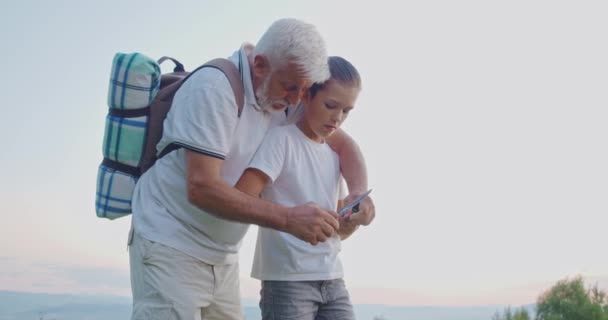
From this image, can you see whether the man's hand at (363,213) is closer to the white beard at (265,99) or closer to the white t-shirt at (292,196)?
the white t-shirt at (292,196)

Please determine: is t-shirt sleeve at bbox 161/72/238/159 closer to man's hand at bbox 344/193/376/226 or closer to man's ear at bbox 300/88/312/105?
man's ear at bbox 300/88/312/105

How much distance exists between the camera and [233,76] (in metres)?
3.52

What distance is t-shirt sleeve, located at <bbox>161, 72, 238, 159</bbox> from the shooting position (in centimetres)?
338

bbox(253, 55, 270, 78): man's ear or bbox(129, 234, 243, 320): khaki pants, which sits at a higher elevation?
bbox(253, 55, 270, 78): man's ear

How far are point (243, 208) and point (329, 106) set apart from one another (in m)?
0.85

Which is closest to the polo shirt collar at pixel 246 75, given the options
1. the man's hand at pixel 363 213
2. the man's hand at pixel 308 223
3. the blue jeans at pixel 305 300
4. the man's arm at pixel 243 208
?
the man's arm at pixel 243 208

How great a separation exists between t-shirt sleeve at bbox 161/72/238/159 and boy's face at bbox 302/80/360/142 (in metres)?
0.60

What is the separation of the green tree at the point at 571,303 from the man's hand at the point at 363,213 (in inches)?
1435

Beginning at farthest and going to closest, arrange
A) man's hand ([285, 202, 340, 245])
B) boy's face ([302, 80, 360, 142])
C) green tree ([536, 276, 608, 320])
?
green tree ([536, 276, 608, 320]) < boy's face ([302, 80, 360, 142]) < man's hand ([285, 202, 340, 245])

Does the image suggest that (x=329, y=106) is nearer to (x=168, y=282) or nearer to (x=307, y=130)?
(x=307, y=130)

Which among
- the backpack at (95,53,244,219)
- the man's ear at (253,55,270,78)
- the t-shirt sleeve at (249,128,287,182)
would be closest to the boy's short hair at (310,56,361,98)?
the t-shirt sleeve at (249,128,287,182)

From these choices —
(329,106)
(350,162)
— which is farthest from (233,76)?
(350,162)

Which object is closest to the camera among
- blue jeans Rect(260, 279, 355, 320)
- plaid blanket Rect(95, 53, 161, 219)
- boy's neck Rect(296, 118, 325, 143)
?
plaid blanket Rect(95, 53, 161, 219)

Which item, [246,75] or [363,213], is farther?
[363,213]
